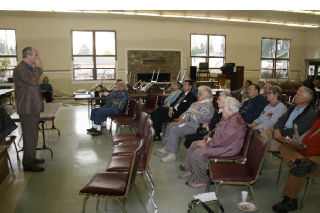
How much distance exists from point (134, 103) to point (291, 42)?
12883 millimetres

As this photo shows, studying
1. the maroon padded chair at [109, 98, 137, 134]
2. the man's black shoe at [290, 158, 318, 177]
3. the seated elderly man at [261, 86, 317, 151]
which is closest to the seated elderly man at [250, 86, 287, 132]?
the seated elderly man at [261, 86, 317, 151]

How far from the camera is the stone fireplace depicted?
12508 mm

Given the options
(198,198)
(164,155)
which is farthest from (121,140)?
(198,198)

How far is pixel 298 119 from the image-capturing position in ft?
11.0

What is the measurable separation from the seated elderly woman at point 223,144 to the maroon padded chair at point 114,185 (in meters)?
1.04

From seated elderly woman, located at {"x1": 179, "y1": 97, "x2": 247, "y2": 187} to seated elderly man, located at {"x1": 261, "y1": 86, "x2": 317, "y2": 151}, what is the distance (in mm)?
615

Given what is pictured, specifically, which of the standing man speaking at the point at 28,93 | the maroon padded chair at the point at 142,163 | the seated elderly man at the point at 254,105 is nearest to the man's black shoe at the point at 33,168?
the standing man speaking at the point at 28,93

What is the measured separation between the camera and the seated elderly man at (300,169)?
2.68 meters

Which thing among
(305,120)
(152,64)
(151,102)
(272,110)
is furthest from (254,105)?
(152,64)

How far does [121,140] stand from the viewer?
12.1 feet

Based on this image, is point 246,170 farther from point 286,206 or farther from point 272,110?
point 272,110

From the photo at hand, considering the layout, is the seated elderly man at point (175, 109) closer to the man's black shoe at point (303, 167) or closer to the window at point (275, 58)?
the man's black shoe at point (303, 167)

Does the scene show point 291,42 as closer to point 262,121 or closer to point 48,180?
point 262,121

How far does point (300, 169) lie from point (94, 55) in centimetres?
1091
